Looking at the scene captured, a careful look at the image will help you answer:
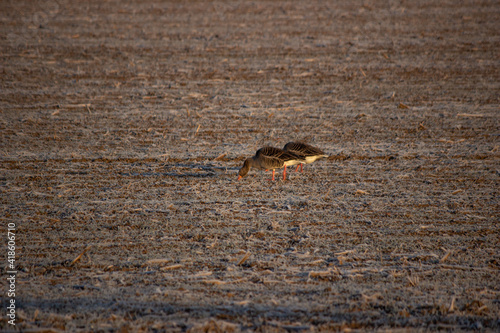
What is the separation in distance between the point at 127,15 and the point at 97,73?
31.3 ft

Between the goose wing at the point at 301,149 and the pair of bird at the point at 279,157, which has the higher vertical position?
the goose wing at the point at 301,149

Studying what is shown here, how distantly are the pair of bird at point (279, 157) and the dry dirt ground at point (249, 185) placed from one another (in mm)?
359

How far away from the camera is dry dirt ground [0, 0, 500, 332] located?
5348mm

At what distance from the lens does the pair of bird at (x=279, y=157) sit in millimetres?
8641

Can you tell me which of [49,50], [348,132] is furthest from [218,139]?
[49,50]

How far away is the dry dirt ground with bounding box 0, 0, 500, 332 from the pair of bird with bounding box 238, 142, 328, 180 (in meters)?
0.36

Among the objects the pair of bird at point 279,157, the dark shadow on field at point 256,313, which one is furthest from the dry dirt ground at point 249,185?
the pair of bird at point 279,157

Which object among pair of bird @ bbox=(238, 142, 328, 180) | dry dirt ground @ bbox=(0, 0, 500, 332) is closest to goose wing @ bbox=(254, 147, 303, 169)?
pair of bird @ bbox=(238, 142, 328, 180)

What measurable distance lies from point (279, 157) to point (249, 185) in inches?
28.2

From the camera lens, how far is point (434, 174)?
29.2 feet

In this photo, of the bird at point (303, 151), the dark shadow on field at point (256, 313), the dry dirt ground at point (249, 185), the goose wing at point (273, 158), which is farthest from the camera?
the bird at point (303, 151)

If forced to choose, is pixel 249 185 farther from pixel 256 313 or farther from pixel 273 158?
pixel 256 313

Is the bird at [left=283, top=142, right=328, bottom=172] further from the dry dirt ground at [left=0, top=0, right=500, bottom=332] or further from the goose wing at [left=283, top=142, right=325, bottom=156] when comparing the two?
the dry dirt ground at [left=0, top=0, right=500, bottom=332]

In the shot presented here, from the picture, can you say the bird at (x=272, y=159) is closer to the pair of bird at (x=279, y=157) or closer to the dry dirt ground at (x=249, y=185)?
the pair of bird at (x=279, y=157)
